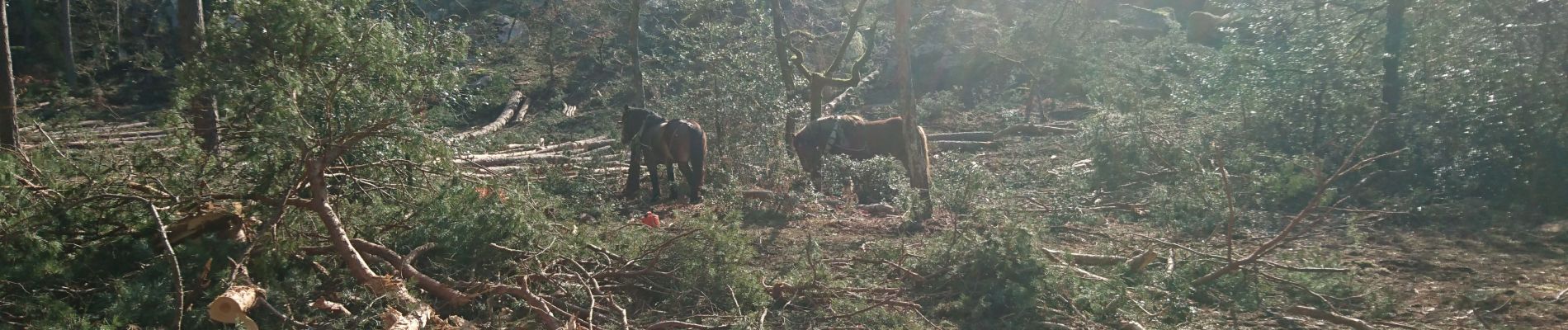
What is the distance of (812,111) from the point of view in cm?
1462

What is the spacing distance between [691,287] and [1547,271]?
6126 mm

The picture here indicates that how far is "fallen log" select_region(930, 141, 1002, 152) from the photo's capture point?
1557 centimetres

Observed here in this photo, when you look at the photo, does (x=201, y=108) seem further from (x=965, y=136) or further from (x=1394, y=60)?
(x=965, y=136)

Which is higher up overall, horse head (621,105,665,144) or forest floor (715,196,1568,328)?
horse head (621,105,665,144)

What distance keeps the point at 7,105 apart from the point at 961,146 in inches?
469

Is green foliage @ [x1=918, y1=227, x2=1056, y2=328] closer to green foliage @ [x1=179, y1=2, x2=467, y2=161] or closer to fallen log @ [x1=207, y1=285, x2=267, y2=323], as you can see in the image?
green foliage @ [x1=179, y1=2, x2=467, y2=161]

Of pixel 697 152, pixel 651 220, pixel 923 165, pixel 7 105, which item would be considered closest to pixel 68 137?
pixel 7 105

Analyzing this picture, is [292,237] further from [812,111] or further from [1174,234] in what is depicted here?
[812,111]

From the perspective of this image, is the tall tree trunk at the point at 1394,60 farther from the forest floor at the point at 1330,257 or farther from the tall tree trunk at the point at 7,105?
the tall tree trunk at the point at 7,105

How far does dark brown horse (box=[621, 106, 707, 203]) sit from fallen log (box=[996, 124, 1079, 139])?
22.8ft

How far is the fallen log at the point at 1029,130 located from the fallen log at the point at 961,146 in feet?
2.28

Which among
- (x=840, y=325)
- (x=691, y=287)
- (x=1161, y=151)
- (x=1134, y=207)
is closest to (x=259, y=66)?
(x=691, y=287)

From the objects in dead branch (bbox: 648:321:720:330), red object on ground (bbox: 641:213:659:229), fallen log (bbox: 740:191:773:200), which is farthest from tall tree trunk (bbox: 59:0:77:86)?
dead branch (bbox: 648:321:720:330)

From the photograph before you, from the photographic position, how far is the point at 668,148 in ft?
36.3
